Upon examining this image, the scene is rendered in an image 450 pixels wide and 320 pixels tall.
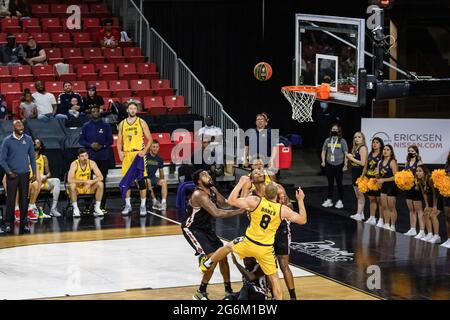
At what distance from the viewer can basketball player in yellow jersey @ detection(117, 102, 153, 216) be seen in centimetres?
1741

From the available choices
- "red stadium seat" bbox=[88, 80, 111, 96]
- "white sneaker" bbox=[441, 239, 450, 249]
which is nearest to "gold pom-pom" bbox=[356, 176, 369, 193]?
"white sneaker" bbox=[441, 239, 450, 249]

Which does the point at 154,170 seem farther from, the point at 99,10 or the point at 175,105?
the point at 99,10

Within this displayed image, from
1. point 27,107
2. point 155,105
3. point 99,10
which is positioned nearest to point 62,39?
point 99,10

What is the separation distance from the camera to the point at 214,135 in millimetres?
19500

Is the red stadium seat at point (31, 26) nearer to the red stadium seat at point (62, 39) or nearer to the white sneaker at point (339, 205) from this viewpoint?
the red stadium seat at point (62, 39)

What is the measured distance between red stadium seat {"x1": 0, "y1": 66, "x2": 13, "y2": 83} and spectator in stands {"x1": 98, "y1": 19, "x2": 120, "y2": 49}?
2443mm

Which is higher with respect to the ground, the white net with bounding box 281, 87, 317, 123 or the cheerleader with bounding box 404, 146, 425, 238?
the white net with bounding box 281, 87, 317, 123

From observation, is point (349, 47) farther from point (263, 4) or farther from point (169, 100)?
point (263, 4)

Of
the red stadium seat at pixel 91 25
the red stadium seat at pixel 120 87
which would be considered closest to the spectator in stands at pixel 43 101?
the red stadium seat at pixel 120 87

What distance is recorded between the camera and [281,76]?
24.7m

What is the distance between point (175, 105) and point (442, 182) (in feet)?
26.5

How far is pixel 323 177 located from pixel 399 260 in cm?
750

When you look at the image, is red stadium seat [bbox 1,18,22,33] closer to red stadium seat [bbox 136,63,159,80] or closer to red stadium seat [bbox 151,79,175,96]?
red stadium seat [bbox 136,63,159,80]
